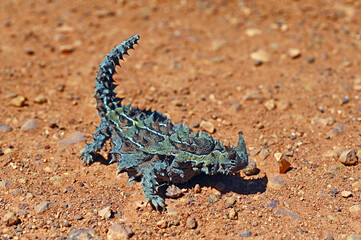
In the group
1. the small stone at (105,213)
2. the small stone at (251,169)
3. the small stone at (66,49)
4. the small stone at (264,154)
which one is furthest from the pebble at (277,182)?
the small stone at (66,49)

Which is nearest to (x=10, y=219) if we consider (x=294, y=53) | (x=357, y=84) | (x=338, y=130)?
(x=338, y=130)

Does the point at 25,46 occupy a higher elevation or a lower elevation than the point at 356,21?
higher

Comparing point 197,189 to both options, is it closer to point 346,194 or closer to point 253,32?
point 346,194

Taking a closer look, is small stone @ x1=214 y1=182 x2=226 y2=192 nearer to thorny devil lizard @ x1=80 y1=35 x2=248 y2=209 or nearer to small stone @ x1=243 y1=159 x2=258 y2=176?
thorny devil lizard @ x1=80 y1=35 x2=248 y2=209

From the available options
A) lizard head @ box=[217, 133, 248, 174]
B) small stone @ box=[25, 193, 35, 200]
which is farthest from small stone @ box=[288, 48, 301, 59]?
small stone @ box=[25, 193, 35, 200]

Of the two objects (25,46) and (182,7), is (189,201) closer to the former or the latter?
(25,46)

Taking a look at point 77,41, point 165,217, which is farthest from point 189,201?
point 77,41

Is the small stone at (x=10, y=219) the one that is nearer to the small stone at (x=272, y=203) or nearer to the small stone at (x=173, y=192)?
the small stone at (x=173, y=192)
